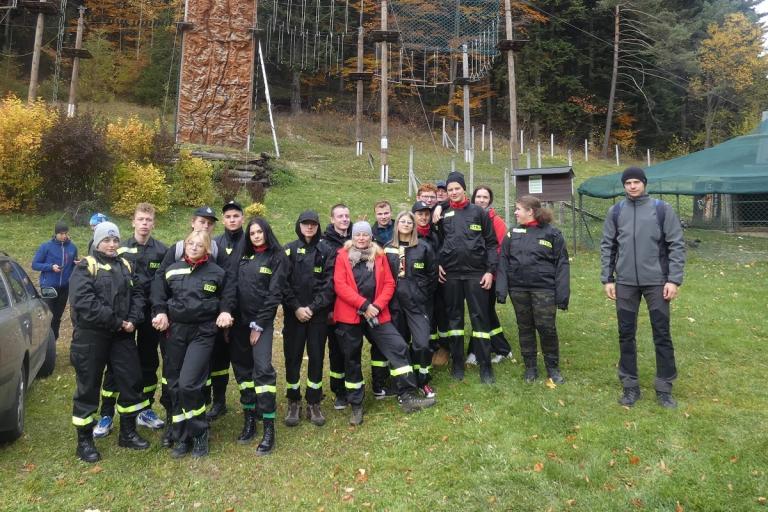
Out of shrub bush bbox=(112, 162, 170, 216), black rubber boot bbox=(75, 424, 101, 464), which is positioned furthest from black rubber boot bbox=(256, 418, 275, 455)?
shrub bush bbox=(112, 162, 170, 216)

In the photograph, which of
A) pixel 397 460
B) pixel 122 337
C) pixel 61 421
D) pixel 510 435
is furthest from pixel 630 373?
pixel 61 421

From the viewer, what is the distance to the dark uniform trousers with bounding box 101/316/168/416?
13.8 feet

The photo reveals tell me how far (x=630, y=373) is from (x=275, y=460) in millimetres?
3137

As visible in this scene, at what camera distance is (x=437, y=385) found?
16.6 ft

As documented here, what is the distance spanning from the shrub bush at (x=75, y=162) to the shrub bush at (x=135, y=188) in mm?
419

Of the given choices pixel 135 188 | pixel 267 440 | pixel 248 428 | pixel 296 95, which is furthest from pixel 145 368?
pixel 296 95

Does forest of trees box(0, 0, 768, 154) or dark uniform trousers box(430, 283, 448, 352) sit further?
forest of trees box(0, 0, 768, 154)

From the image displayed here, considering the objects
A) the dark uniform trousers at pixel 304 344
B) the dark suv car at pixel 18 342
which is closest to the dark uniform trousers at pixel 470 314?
the dark uniform trousers at pixel 304 344

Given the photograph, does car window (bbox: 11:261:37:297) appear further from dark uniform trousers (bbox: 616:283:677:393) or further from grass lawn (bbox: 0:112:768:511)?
dark uniform trousers (bbox: 616:283:677:393)

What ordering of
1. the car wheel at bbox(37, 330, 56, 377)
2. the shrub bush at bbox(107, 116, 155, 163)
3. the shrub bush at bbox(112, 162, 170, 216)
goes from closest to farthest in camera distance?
the car wheel at bbox(37, 330, 56, 377) < the shrub bush at bbox(112, 162, 170, 216) < the shrub bush at bbox(107, 116, 155, 163)

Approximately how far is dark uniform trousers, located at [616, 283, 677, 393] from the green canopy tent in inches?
344

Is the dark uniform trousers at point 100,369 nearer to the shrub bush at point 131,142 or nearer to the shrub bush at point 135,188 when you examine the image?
the shrub bush at point 135,188

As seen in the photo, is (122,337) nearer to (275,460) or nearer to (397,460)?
(275,460)

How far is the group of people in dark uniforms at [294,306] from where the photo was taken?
12.7 feet
